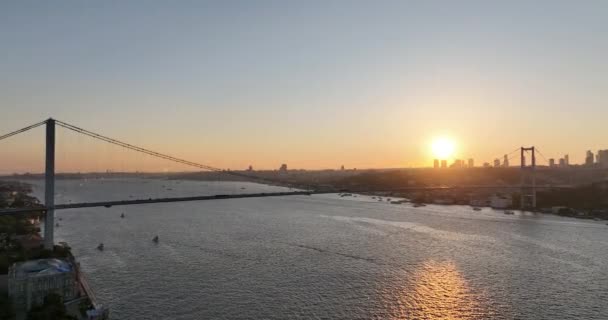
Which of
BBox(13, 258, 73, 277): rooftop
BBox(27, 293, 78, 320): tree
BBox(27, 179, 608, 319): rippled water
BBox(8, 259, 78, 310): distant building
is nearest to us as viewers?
BBox(27, 293, 78, 320): tree

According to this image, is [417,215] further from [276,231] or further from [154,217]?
[154,217]

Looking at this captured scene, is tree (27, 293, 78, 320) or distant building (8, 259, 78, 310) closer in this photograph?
tree (27, 293, 78, 320)

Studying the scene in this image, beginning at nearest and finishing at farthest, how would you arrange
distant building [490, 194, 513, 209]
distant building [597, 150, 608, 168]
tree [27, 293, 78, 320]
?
1. tree [27, 293, 78, 320]
2. distant building [490, 194, 513, 209]
3. distant building [597, 150, 608, 168]

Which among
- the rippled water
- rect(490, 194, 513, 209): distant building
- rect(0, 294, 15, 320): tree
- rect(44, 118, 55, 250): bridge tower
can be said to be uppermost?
rect(44, 118, 55, 250): bridge tower

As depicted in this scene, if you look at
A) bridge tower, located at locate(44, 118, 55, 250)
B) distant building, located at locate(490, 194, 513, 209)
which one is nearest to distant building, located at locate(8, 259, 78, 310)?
bridge tower, located at locate(44, 118, 55, 250)

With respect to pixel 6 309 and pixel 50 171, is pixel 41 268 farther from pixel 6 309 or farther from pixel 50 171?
pixel 50 171

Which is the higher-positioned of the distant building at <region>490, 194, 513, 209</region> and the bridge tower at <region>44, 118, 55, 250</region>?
the bridge tower at <region>44, 118, 55, 250</region>

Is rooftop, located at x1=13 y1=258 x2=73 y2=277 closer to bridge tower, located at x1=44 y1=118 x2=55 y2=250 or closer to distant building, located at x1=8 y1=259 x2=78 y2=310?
distant building, located at x1=8 y1=259 x2=78 y2=310

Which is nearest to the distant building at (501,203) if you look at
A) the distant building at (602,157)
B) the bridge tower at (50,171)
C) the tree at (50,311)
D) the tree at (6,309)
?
the distant building at (602,157)
